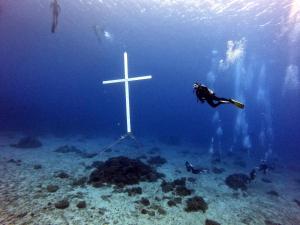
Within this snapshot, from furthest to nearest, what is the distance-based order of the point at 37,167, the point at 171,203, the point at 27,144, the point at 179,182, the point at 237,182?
the point at 27,144, the point at 237,182, the point at 37,167, the point at 179,182, the point at 171,203

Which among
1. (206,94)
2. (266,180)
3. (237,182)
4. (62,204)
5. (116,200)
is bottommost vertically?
(266,180)

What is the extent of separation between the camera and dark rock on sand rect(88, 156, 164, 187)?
1639cm

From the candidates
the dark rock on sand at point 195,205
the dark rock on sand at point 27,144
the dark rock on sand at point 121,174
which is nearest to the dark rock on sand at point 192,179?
the dark rock on sand at point 121,174

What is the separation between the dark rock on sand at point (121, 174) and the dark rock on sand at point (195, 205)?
3.89 meters

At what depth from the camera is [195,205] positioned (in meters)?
14.0

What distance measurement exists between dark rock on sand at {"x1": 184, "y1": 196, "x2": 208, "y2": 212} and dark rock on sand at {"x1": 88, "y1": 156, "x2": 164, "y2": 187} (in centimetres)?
389

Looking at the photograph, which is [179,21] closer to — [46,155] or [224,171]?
[224,171]

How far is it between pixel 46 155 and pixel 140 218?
48.9ft

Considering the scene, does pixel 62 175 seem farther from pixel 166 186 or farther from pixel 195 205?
pixel 195 205

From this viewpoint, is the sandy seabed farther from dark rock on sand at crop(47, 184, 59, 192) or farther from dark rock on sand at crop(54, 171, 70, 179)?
dark rock on sand at crop(54, 171, 70, 179)

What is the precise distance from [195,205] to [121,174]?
576cm

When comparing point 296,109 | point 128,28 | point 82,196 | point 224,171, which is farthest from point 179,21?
point 296,109

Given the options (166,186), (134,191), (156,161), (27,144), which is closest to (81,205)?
(134,191)

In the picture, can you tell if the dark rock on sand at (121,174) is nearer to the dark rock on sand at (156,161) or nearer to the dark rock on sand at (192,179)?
the dark rock on sand at (192,179)
